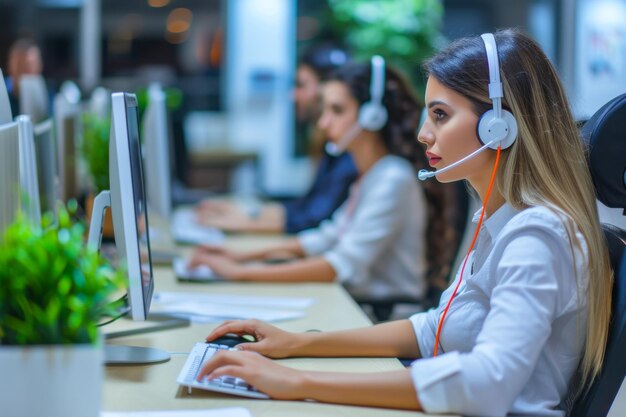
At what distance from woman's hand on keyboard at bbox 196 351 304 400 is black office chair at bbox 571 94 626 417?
0.45 metres

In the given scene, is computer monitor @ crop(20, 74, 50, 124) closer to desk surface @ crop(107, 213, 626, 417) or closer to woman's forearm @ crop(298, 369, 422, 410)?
desk surface @ crop(107, 213, 626, 417)

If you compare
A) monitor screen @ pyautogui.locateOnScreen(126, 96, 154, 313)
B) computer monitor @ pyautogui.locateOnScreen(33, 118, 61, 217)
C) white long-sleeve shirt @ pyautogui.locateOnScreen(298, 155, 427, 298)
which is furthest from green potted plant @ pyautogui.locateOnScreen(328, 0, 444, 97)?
monitor screen @ pyautogui.locateOnScreen(126, 96, 154, 313)

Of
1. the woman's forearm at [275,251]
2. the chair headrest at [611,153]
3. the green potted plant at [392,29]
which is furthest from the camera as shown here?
the green potted plant at [392,29]

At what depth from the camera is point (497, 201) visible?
4.97 feet

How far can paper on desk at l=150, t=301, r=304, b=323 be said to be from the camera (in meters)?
2.02

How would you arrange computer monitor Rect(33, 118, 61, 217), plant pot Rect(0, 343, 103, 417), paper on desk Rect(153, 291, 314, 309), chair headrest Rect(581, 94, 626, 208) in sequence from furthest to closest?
1. paper on desk Rect(153, 291, 314, 309)
2. computer monitor Rect(33, 118, 61, 217)
3. chair headrest Rect(581, 94, 626, 208)
4. plant pot Rect(0, 343, 103, 417)

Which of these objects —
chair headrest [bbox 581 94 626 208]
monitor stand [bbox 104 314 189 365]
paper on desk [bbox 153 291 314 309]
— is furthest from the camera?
paper on desk [bbox 153 291 314 309]

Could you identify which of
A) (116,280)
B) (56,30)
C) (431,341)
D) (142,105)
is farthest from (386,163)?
(56,30)

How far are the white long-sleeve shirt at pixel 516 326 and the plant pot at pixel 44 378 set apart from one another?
0.48m

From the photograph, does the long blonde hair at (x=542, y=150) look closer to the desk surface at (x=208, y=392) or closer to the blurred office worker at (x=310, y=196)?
the desk surface at (x=208, y=392)

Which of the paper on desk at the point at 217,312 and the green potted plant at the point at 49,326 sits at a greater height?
the green potted plant at the point at 49,326

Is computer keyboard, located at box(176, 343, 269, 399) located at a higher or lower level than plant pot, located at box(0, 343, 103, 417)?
lower

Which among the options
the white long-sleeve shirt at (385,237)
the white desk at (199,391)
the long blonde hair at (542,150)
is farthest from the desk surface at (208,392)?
the long blonde hair at (542,150)

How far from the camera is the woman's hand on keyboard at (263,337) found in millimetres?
1577
